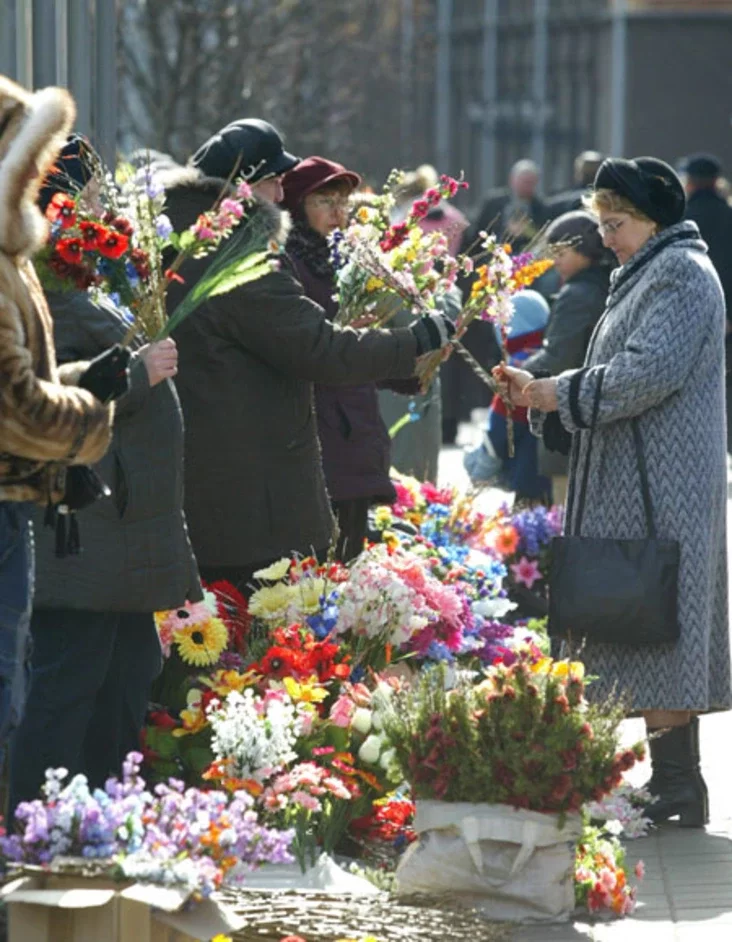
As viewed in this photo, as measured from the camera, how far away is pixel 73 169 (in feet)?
21.6

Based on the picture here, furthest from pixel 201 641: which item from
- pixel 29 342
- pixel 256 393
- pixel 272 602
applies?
pixel 29 342

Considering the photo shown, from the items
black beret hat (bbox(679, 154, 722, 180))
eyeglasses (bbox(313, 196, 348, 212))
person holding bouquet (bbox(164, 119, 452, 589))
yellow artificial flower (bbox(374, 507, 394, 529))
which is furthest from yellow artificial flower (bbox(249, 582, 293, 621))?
black beret hat (bbox(679, 154, 722, 180))

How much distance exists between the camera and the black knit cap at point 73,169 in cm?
652

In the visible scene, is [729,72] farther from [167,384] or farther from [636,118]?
[167,384]

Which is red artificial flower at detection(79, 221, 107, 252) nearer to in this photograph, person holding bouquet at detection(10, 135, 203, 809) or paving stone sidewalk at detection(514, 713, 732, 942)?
person holding bouquet at detection(10, 135, 203, 809)

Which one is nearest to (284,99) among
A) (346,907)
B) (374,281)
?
(374,281)

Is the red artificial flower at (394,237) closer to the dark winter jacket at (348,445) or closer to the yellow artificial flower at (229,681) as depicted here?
the dark winter jacket at (348,445)

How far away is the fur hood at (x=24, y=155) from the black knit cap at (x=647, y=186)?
8.32ft

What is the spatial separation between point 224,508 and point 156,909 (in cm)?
259

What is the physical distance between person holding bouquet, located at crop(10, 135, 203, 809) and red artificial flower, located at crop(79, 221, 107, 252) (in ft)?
0.56

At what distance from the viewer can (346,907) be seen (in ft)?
18.6

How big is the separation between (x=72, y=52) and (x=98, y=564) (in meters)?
4.31

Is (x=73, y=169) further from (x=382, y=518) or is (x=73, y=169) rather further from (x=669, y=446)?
(x=382, y=518)

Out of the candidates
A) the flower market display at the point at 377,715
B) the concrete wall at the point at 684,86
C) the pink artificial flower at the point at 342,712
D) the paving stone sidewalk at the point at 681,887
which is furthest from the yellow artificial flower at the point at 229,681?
the concrete wall at the point at 684,86
